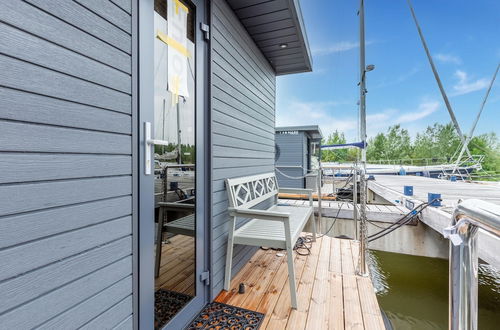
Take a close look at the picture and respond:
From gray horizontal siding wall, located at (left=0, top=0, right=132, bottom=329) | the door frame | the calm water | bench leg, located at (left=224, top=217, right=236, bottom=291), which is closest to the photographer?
gray horizontal siding wall, located at (left=0, top=0, right=132, bottom=329)

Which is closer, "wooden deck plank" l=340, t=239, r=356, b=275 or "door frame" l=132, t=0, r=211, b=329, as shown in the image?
"door frame" l=132, t=0, r=211, b=329

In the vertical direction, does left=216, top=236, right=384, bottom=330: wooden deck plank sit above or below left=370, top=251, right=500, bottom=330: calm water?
above

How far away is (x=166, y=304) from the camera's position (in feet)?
4.53

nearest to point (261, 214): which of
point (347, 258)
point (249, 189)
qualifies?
point (249, 189)

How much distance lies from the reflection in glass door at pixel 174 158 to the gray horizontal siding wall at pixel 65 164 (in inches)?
9.7

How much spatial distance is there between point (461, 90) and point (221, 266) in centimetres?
4797

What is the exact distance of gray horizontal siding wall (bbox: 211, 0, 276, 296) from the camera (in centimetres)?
185

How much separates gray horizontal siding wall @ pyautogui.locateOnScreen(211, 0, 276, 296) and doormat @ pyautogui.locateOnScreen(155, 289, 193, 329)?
0.35 m

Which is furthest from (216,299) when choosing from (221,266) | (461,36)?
(461,36)

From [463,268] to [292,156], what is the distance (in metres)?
7.74

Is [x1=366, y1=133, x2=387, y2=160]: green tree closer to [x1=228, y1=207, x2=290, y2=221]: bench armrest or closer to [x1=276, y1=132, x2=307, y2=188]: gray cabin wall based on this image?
[x1=276, y1=132, x2=307, y2=188]: gray cabin wall

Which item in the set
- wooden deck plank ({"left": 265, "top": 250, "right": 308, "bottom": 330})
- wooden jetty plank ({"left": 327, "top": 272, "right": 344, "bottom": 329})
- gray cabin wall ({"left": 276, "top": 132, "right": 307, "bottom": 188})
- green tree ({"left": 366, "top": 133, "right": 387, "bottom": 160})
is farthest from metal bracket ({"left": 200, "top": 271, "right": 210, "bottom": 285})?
green tree ({"left": 366, "top": 133, "right": 387, "bottom": 160})

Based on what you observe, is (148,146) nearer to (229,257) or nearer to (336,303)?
(229,257)

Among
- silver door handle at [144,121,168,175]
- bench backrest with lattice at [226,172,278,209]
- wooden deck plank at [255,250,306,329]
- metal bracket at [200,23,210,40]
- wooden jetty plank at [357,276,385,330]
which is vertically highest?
metal bracket at [200,23,210,40]
